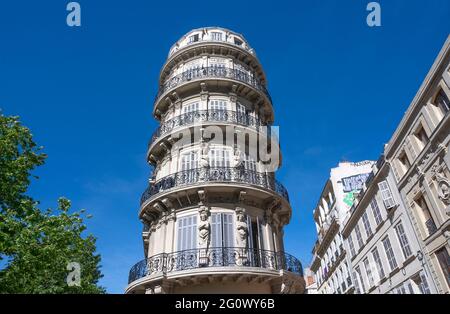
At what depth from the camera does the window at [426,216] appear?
1880 cm

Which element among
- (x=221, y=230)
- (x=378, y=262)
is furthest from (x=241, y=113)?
(x=378, y=262)

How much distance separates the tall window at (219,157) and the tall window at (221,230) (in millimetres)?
2852

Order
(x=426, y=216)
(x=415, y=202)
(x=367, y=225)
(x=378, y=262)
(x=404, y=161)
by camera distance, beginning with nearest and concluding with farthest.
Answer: (x=426, y=216), (x=415, y=202), (x=404, y=161), (x=378, y=262), (x=367, y=225)

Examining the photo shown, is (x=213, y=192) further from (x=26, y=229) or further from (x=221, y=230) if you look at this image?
(x=26, y=229)

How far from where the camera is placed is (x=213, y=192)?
16.0 m

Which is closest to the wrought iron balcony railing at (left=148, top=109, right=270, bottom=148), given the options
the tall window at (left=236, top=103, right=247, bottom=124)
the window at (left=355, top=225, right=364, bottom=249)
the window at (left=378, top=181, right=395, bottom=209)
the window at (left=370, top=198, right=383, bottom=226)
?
the tall window at (left=236, top=103, right=247, bottom=124)

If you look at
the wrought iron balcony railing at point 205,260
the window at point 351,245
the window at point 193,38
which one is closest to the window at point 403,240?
the window at point 351,245

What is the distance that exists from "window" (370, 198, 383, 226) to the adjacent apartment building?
0.26ft

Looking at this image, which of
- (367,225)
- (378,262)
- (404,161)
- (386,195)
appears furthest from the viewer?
(367,225)

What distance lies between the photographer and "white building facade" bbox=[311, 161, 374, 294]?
34.2 meters

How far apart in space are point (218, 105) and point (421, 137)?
41.8 feet

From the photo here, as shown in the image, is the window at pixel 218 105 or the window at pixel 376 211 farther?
the window at pixel 376 211

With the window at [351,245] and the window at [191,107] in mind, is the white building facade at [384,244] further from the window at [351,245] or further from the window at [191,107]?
the window at [191,107]

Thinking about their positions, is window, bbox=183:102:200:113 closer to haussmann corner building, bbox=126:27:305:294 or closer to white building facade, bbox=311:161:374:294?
haussmann corner building, bbox=126:27:305:294
